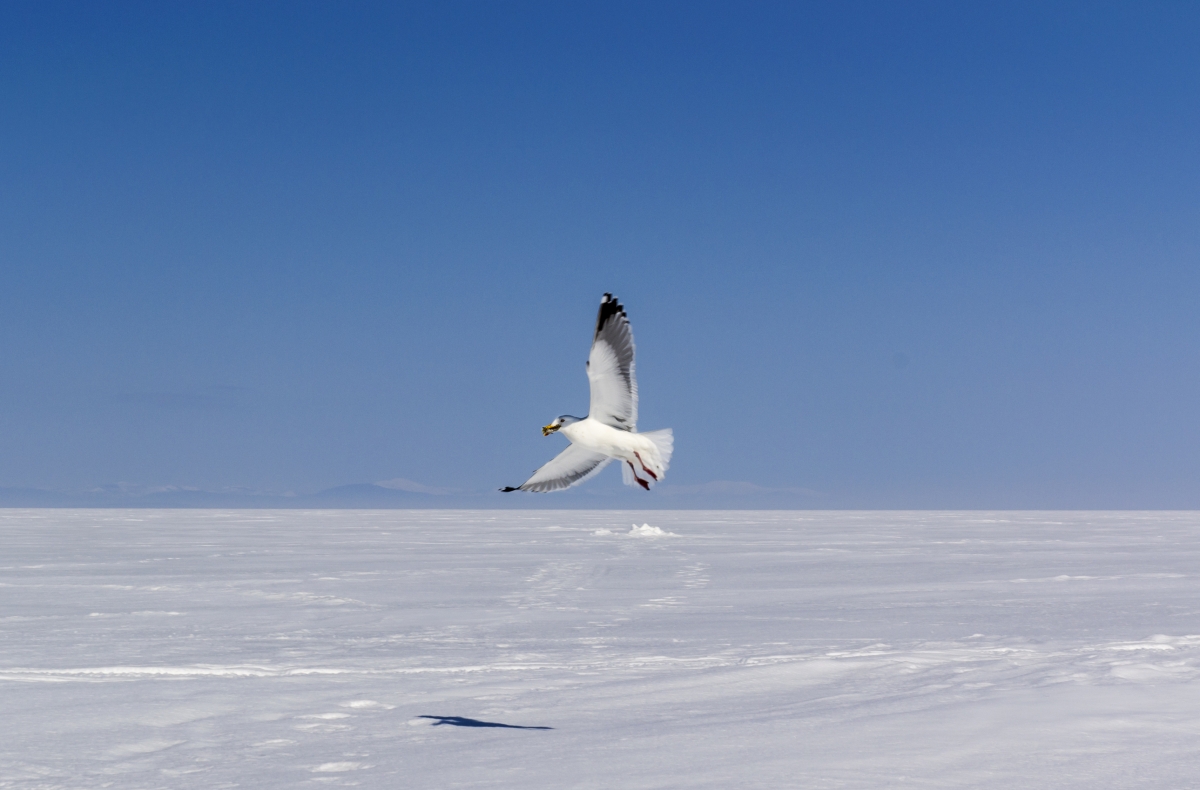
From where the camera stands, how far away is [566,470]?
1035cm

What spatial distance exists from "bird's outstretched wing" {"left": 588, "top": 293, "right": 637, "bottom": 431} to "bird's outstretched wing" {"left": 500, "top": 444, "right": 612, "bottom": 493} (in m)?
0.78

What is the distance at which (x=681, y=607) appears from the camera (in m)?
12.2

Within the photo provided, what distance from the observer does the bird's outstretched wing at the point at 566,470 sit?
10266 millimetres

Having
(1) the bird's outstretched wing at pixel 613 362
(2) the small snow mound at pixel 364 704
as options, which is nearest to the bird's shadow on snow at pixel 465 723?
(2) the small snow mound at pixel 364 704

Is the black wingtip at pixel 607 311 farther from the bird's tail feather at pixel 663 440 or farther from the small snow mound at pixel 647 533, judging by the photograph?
the small snow mound at pixel 647 533

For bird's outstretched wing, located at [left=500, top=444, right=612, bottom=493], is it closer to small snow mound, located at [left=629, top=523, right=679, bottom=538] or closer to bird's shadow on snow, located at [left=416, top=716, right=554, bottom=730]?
bird's shadow on snow, located at [left=416, top=716, right=554, bottom=730]

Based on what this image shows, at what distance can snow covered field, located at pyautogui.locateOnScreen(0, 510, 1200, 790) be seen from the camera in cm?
538

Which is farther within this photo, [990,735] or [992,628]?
[992,628]

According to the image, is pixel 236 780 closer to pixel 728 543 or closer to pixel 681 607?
pixel 681 607

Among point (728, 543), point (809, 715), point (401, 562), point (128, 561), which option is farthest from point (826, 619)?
point (728, 543)

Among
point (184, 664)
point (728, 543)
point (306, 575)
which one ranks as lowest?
point (184, 664)

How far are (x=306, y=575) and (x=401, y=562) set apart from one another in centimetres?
327

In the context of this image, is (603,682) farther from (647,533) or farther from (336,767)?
(647,533)

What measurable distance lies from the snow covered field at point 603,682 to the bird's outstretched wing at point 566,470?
1.29 meters
